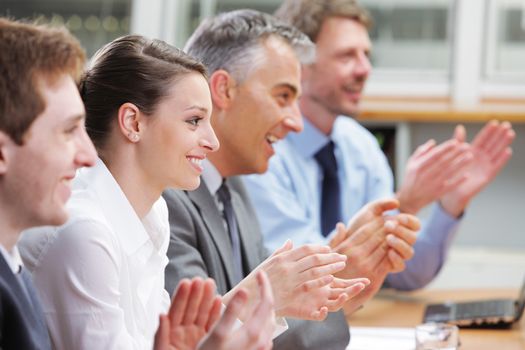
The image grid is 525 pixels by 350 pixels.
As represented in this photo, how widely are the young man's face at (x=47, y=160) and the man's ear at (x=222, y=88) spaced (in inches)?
38.3

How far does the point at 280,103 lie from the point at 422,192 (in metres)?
0.68

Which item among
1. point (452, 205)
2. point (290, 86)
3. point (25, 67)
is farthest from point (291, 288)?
point (452, 205)

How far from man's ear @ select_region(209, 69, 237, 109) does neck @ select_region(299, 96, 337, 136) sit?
3.08ft

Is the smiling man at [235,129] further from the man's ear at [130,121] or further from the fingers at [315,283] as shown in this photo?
the man's ear at [130,121]

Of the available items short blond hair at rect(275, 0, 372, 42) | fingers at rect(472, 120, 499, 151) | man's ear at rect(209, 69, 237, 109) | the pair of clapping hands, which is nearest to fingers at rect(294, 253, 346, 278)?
the pair of clapping hands

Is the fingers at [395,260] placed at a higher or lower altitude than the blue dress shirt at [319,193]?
higher

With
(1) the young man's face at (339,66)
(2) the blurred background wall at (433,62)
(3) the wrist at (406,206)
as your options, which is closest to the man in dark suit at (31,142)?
(3) the wrist at (406,206)

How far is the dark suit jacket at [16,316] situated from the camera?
3.64 feet

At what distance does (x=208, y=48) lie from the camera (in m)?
2.11

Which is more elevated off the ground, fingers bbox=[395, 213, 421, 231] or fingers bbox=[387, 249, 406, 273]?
fingers bbox=[395, 213, 421, 231]

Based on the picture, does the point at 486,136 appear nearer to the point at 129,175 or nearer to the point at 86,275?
the point at 129,175

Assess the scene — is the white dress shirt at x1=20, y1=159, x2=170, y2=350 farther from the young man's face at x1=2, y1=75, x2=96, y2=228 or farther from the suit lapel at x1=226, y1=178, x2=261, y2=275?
the suit lapel at x1=226, y1=178, x2=261, y2=275

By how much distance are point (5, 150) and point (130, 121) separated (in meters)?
0.39

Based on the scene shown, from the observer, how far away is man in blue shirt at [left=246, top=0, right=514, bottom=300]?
2.69 m
